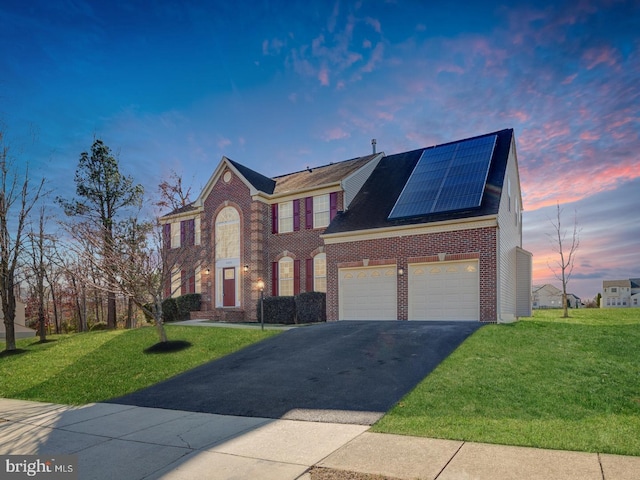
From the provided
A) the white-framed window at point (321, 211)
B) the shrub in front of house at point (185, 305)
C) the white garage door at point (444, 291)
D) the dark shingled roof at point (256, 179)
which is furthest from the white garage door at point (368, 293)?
the shrub in front of house at point (185, 305)

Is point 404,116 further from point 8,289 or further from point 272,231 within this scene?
point 8,289

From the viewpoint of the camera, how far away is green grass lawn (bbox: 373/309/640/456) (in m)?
5.28

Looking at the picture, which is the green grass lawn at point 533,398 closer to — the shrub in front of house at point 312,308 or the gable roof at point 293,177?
the shrub in front of house at point 312,308

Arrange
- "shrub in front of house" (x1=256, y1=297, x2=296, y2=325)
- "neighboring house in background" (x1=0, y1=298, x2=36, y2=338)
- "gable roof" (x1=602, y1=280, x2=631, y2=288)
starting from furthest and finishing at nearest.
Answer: "gable roof" (x1=602, y1=280, x2=631, y2=288) → "neighboring house in background" (x1=0, y1=298, x2=36, y2=338) → "shrub in front of house" (x1=256, y1=297, x2=296, y2=325)

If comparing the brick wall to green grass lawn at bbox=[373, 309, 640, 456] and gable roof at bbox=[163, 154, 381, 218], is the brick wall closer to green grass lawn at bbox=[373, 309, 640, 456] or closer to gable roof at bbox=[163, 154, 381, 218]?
green grass lawn at bbox=[373, 309, 640, 456]

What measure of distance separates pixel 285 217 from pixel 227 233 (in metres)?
3.92

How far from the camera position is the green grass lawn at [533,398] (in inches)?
208

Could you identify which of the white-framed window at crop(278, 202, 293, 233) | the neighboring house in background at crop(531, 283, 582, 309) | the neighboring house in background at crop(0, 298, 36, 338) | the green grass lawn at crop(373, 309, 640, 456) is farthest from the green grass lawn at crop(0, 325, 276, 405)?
the neighboring house in background at crop(531, 283, 582, 309)

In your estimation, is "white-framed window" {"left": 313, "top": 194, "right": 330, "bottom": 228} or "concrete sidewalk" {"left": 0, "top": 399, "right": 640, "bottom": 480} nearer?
"concrete sidewalk" {"left": 0, "top": 399, "right": 640, "bottom": 480}

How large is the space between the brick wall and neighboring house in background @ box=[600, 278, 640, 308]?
79167mm

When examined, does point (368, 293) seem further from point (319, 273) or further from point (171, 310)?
point (171, 310)

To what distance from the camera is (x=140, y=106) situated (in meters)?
17.3

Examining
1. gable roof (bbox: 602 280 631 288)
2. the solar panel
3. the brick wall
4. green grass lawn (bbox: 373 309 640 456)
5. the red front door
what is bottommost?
gable roof (bbox: 602 280 631 288)

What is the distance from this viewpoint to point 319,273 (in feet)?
70.4
